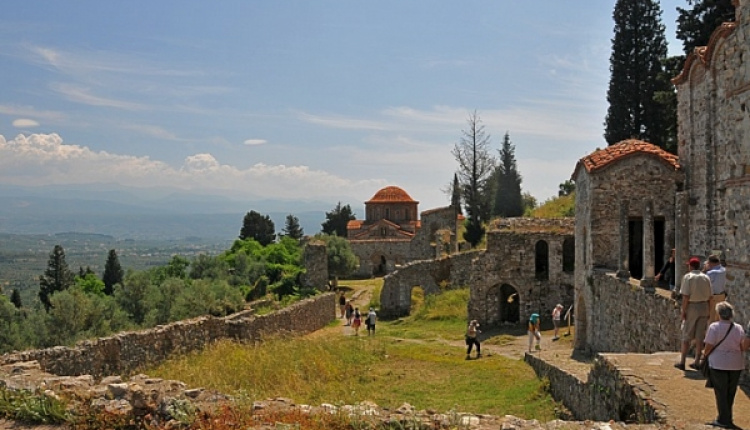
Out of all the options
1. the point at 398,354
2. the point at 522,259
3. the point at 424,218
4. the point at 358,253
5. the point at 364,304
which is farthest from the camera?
the point at 358,253

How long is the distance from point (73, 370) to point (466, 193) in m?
36.3

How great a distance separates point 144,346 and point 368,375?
565cm

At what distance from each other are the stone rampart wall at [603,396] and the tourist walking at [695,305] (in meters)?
1.25

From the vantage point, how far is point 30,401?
8.45m

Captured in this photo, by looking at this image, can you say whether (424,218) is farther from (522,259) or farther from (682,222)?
(682,222)

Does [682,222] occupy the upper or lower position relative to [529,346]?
upper

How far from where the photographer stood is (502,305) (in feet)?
97.6

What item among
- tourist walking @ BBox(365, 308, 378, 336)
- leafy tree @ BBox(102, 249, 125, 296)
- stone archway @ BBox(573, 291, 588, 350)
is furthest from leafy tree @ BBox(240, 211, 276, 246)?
stone archway @ BBox(573, 291, 588, 350)

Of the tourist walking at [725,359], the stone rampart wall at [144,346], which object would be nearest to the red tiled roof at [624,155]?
the tourist walking at [725,359]

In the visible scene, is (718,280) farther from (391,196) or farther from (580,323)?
(391,196)

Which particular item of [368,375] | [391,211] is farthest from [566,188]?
[368,375]

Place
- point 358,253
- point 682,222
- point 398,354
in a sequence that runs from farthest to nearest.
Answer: point 358,253 < point 398,354 < point 682,222

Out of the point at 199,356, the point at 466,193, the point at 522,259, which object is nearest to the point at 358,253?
the point at 466,193

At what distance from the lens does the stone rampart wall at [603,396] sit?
872cm
